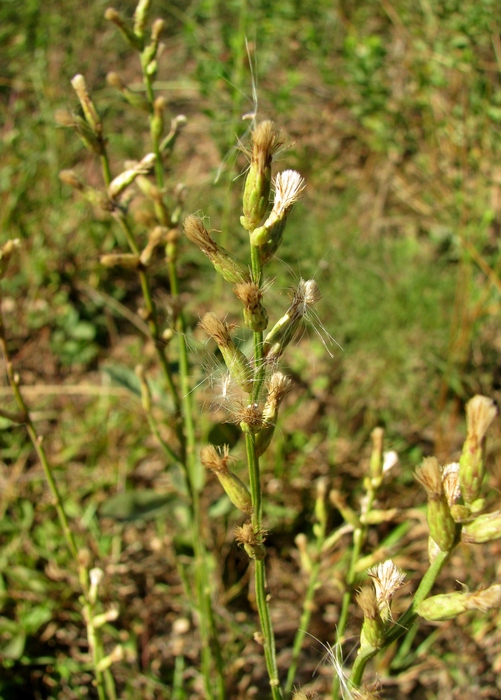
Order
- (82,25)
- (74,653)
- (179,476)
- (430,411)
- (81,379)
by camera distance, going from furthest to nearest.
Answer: (82,25), (81,379), (430,411), (74,653), (179,476)

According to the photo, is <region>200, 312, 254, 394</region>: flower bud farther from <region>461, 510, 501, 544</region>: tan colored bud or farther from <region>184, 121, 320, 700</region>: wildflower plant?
<region>461, 510, 501, 544</region>: tan colored bud

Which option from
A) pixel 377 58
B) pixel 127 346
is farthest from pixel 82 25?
pixel 127 346

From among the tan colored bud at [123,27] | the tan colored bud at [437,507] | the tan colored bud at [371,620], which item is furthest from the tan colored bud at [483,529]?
the tan colored bud at [123,27]

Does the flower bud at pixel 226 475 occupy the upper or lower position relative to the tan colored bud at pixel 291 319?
lower

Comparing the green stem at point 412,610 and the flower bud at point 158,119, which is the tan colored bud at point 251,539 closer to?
the green stem at point 412,610

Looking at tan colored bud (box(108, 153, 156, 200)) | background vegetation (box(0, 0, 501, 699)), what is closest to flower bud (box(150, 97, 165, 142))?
tan colored bud (box(108, 153, 156, 200))

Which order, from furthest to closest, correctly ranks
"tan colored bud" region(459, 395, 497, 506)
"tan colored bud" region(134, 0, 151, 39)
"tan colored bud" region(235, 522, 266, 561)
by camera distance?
1. "tan colored bud" region(134, 0, 151, 39)
2. "tan colored bud" region(235, 522, 266, 561)
3. "tan colored bud" region(459, 395, 497, 506)

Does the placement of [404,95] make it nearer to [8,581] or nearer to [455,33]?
[455,33]

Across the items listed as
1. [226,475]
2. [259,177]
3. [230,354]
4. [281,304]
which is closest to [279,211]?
[259,177]
